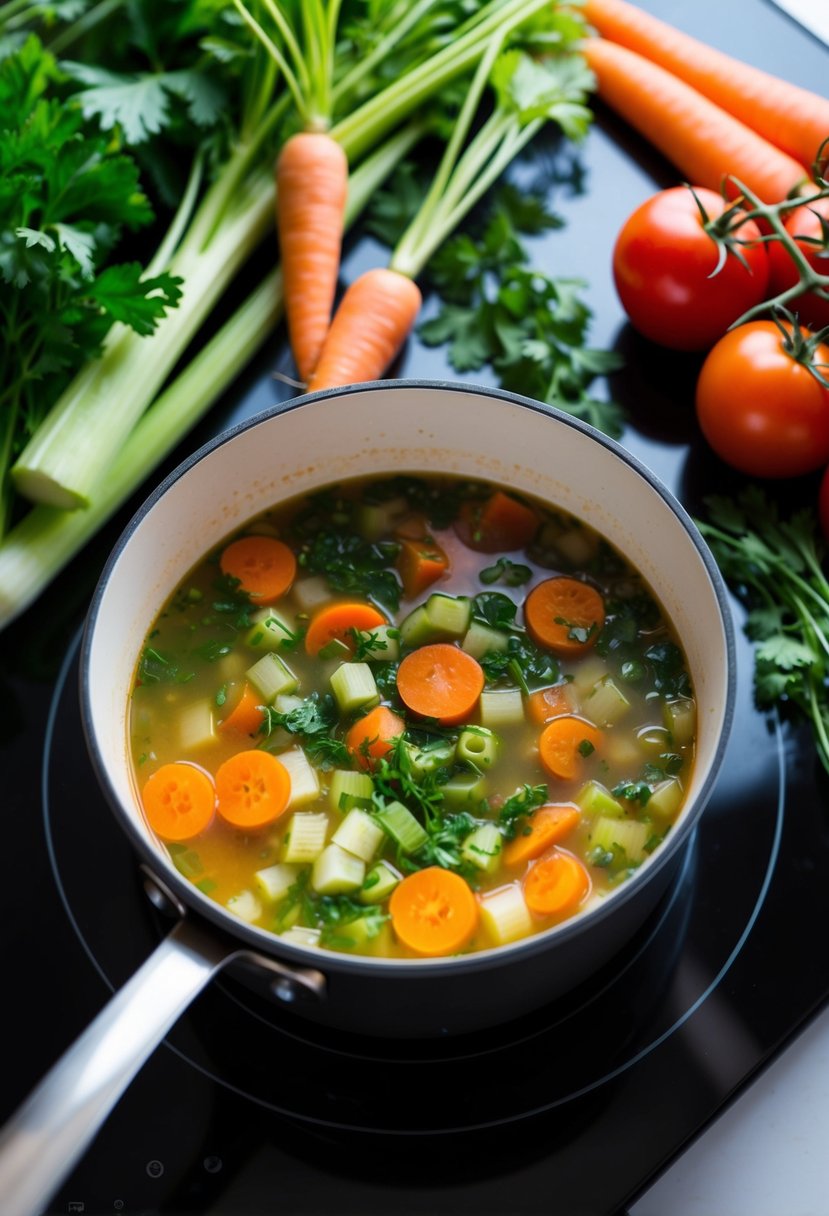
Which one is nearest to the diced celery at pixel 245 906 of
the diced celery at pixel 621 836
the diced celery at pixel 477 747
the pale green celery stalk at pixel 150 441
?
the diced celery at pixel 477 747

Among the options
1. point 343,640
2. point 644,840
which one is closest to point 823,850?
point 644,840

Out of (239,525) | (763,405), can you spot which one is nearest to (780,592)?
(763,405)

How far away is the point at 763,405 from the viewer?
70.9 inches

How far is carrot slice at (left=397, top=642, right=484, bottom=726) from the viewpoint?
1.58 meters

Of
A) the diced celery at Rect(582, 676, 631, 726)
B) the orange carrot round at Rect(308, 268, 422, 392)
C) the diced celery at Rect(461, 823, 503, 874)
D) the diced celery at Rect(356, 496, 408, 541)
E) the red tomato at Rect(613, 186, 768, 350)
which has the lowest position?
the diced celery at Rect(461, 823, 503, 874)

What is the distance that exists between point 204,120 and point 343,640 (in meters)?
1.01

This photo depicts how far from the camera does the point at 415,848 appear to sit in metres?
1.46

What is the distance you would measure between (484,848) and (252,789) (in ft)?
1.01

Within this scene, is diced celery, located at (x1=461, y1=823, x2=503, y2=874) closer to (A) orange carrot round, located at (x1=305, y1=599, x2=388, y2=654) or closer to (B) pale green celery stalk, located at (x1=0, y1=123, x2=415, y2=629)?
(A) orange carrot round, located at (x1=305, y1=599, x2=388, y2=654)

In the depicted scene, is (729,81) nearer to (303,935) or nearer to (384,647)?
(384,647)

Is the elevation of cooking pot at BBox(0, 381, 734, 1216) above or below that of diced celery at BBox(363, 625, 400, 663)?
above

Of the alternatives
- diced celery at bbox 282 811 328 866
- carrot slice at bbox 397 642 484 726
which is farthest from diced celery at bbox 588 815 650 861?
diced celery at bbox 282 811 328 866

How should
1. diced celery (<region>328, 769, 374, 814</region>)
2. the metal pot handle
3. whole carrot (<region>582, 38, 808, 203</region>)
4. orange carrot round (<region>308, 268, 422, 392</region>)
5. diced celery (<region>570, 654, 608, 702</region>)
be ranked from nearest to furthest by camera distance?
1. the metal pot handle
2. diced celery (<region>328, 769, 374, 814</region>)
3. diced celery (<region>570, 654, 608, 702</region>)
4. orange carrot round (<region>308, 268, 422, 392</region>)
5. whole carrot (<region>582, 38, 808, 203</region>)

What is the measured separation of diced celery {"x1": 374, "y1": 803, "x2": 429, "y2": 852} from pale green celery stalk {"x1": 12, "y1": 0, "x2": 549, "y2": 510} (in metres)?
0.75
